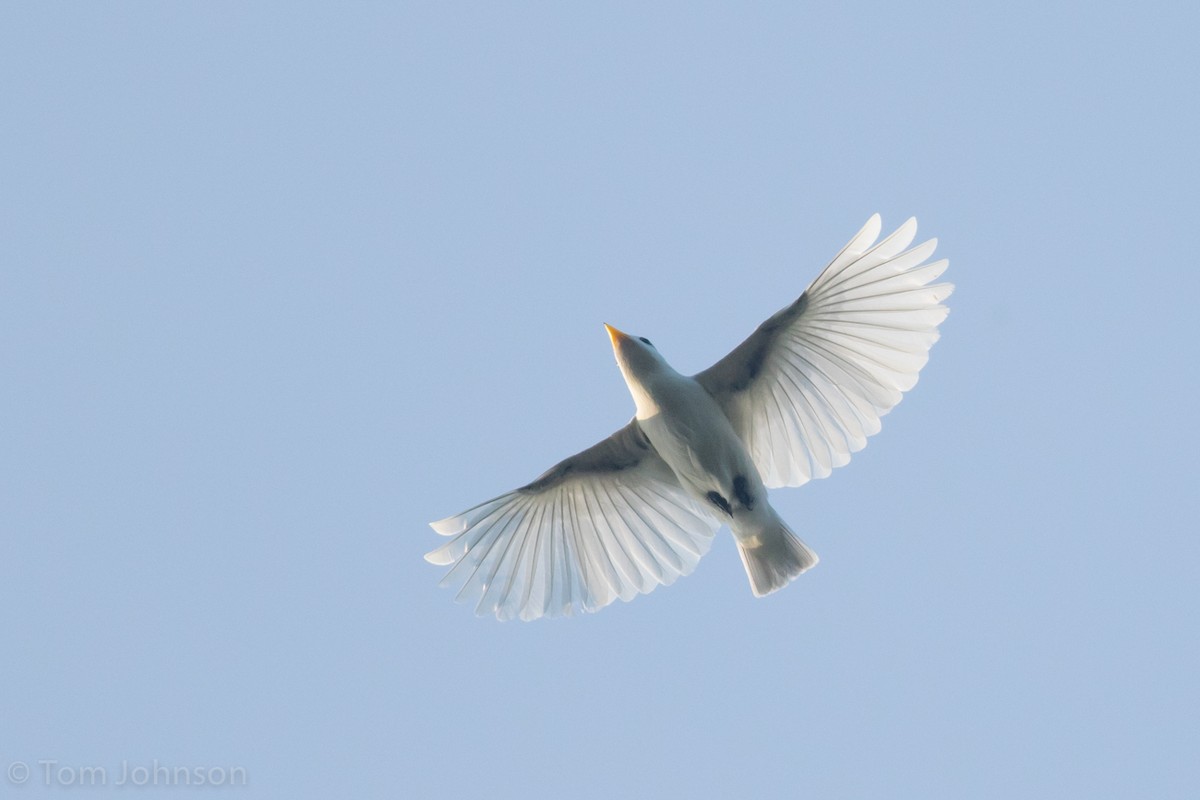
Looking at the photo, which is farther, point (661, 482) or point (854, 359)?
point (661, 482)

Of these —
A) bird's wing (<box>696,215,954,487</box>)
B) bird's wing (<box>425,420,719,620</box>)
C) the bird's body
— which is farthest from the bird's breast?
bird's wing (<box>425,420,719,620</box>)

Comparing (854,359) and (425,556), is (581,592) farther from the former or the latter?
(854,359)

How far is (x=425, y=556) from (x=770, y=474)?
3230mm

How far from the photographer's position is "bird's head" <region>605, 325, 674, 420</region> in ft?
42.9

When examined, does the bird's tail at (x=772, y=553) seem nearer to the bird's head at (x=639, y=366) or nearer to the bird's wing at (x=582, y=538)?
the bird's wing at (x=582, y=538)

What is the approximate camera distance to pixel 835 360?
13094 mm

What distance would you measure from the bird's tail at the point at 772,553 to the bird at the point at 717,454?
0.04 feet

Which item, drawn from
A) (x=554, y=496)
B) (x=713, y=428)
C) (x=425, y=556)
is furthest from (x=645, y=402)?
(x=425, y=556)

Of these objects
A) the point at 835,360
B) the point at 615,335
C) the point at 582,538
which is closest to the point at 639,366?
the point at 615,335

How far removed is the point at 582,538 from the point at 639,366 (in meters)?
1.97

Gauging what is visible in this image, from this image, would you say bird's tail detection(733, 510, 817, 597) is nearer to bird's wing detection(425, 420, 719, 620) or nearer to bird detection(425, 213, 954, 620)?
bird detection(425, 213, 954, 620)

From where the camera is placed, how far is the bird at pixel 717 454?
1278 centimetres

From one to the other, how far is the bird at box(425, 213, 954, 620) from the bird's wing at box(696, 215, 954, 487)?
0.04ft

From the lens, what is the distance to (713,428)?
12.9 m
